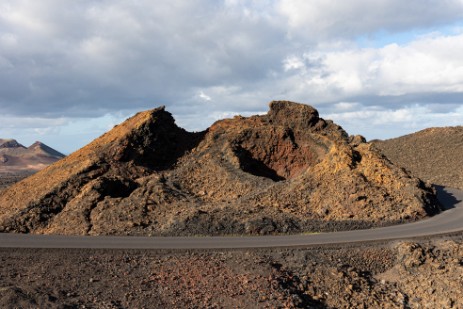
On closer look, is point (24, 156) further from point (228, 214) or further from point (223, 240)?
point (223, 240)

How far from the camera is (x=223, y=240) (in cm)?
2602

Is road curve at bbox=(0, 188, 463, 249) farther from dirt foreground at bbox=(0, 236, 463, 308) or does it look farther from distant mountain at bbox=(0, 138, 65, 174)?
distant mountain at bbox=(0, 138, 65, 174)

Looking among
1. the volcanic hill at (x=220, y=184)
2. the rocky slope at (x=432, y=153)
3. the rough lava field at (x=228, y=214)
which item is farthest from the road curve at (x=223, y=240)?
the rocky slope at (x=432, y=153)

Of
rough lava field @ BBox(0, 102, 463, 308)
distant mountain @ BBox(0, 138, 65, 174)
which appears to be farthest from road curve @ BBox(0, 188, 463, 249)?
distant mountain @ BBox(0, 138, 65, 174)

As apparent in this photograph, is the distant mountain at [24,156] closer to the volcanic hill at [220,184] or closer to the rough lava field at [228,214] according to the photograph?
the volcanic hill at [220,184]

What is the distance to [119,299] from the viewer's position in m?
18.4

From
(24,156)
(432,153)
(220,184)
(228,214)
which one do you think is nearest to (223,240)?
(228,214)

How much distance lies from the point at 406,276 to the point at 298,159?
22186 millimetres

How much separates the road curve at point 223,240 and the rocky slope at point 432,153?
2579 centimetres

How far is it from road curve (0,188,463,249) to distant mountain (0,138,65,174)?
407 feet

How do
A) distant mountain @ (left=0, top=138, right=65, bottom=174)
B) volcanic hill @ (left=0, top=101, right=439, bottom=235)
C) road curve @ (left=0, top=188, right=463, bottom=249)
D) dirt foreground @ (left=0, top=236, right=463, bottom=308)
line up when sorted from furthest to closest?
1. distant mountain @ (left=0, top=138, right=65, bottom=174)
2. volcanic hill @ (left=0, top=101, right=439, bottom=235)
3. road curve @ (left=0, top=188, right=463, bottom=249)
4. dirt foreground @ (left=0, top=236, right=463, bottom=308)

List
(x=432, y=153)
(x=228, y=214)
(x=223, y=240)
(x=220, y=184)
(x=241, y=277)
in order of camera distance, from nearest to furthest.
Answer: (x=241, y=277) → (x=223, y=240) → (x=228, y=214) → (x=220, y=184) → (x=432, y=153)

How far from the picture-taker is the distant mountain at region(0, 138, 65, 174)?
148625mm

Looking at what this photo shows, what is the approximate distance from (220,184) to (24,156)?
150022 mm
